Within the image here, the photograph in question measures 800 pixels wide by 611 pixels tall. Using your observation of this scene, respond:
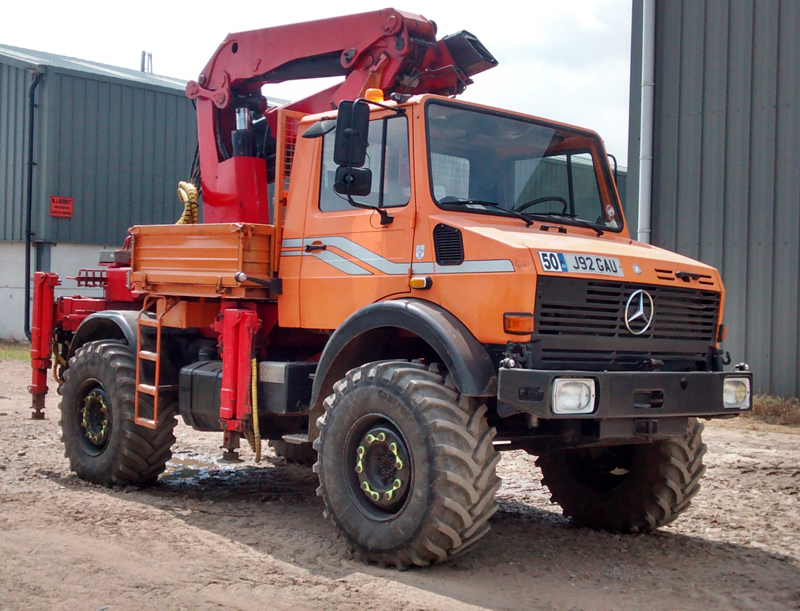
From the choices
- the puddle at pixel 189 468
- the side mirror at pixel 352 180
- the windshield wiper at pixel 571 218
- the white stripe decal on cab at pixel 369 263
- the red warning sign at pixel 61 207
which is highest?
the red warning sign at pixel 61 207

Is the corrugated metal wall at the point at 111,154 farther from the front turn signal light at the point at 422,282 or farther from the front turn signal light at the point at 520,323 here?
the front turn signal light at the point at 520,323

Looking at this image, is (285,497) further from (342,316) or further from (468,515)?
(468,515)

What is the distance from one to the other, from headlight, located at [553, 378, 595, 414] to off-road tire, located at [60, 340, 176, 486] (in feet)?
12.7

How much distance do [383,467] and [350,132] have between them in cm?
210

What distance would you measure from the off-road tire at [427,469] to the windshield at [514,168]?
1.27 m

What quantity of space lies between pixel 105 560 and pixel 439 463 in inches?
83.6

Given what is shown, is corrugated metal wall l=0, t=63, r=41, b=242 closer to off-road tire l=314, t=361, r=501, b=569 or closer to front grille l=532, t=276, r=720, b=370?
off-road tire l=314, t=361, r=501, b=569

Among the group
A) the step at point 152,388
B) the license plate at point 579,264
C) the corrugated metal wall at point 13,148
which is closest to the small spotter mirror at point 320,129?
the license plate at point 579,264

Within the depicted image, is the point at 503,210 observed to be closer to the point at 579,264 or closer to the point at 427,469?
the point at 579,264

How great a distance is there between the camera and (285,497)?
7.64 metres

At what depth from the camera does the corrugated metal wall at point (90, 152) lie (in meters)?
21.6

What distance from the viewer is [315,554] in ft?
18.9

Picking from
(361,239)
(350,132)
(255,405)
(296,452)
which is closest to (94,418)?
(296,452)

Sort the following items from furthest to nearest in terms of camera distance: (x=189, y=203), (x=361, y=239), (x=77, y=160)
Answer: (x=77, y=160) → (x=189, y=203) → (x=361, y=239)
